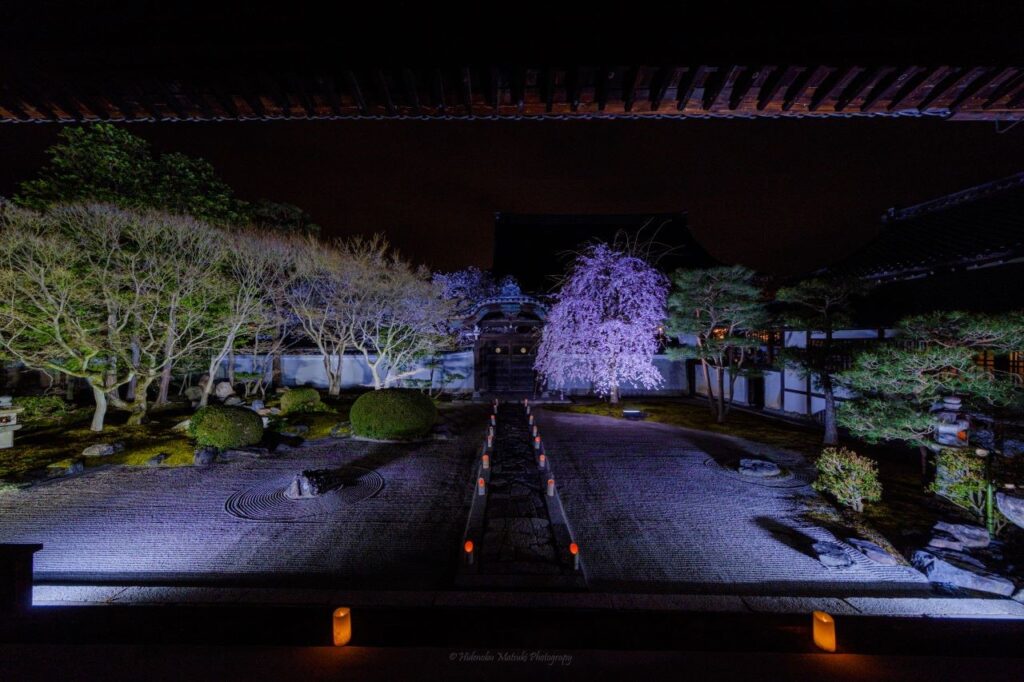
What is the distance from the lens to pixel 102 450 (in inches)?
375

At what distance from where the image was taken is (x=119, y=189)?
555 inches

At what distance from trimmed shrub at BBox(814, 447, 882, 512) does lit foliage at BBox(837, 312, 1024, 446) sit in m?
0.56

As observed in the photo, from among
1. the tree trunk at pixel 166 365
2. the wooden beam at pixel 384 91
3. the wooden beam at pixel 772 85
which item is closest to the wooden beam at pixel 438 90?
the wooden beam at pixel 384 91

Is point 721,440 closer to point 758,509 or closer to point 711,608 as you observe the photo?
point 758,509

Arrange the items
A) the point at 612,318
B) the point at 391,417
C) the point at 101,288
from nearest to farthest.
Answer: the point at 391,417
the point at 101,288
the point at 612,318

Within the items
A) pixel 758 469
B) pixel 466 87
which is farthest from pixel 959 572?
pixel 466 87

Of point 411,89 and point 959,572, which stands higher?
point 411,89

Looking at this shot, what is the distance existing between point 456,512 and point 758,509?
5.46 m

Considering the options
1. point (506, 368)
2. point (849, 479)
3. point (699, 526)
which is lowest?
point (699, 526)

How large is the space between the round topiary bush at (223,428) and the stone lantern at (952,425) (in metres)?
14.5

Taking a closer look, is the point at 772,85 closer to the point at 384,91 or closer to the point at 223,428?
the point at 384,91

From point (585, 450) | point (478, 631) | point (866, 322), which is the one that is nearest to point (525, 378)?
point (585, 450)

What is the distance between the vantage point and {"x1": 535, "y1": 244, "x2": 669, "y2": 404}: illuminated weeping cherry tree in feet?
49.4

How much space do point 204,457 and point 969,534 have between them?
14244 millimetres
